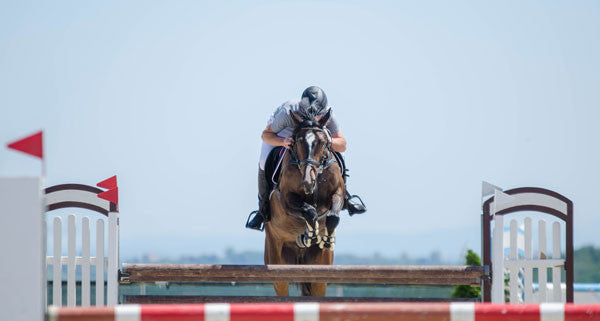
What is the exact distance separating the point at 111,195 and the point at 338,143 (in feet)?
5.46

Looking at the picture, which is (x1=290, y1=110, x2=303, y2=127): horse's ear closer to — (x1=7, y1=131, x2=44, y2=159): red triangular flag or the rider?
the rider

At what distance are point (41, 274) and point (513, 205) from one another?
3.43 m

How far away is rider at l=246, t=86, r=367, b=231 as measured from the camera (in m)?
5.71

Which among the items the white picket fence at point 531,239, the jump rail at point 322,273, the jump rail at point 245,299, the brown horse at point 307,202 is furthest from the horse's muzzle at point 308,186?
the white picket fence at point 531,239

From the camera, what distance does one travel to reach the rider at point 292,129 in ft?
18.7

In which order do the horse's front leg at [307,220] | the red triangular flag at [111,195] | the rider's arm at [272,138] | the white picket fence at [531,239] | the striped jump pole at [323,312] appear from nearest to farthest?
the striped jump pole at [323,312], the white picket fence at [531,239], the red triangular flag at [111,195], the horse's front leg at [307,220], the rider's arm at [272,138]

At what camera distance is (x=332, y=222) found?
18.2ft

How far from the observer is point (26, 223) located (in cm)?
235

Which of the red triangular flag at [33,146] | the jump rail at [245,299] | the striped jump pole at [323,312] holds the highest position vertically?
the red triangular flag at [33,146]

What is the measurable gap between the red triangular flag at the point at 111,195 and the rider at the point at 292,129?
1.21m

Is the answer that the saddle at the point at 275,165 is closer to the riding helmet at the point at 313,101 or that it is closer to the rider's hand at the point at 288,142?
Result: the rider's hand at the point at 288,142

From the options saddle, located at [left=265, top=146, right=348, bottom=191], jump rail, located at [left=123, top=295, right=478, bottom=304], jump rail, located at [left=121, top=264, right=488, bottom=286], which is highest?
saddle, located at [left=265, top=146, right=348, bottom=191]

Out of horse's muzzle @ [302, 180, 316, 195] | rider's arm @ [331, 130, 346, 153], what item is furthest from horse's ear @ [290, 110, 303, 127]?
horse's muzzle @ [302, 180, 316, 195]

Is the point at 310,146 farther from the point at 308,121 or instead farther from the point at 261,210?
the point at 261,210
